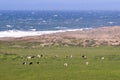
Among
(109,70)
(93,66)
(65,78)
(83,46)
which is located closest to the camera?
(65,78)

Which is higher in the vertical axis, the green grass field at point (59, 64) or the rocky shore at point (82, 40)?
the green grass field at point (59, 64)

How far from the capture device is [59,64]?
52.0 m

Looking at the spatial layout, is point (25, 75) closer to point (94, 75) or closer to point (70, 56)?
point (94, 75)

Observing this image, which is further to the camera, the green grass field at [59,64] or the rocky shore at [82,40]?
the rocky shore at [82,40]

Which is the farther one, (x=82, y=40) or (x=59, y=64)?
(x=82, y=40)

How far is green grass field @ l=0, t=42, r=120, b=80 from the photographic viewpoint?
4447 cm

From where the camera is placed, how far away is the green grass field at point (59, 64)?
146ft

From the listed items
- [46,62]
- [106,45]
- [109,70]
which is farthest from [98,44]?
[109,70]

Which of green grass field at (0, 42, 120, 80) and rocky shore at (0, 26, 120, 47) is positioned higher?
green grass field at (0, 42, 120, 80)

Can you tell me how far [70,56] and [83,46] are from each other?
41.5 feet

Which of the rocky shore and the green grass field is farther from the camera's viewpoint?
the rocky shore

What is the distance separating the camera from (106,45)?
234ft

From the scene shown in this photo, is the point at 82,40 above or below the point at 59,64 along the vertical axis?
below

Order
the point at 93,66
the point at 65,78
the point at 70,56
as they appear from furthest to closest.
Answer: the point at 70,56, the point at 93,66, the point at 65,78
